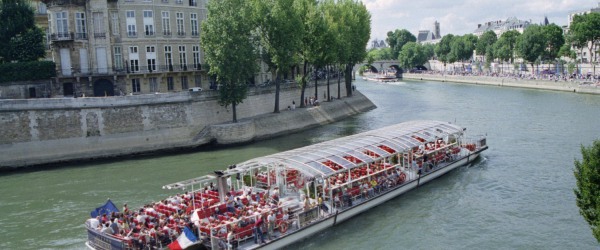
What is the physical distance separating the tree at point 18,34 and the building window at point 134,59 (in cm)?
895

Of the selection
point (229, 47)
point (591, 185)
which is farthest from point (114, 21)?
point (591, 185)

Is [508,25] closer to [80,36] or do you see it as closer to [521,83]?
[521,83]

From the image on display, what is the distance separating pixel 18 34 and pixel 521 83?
74636mm

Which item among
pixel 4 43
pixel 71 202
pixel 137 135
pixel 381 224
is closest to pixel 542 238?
pixel 381 224

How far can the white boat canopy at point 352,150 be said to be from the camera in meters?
23.4

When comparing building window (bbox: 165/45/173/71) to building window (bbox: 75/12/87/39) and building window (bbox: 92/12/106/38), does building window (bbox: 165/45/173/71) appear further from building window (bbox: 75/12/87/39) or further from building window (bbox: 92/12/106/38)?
building window (bbox: 75/12/87/39)

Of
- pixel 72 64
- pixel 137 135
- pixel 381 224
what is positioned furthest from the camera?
pixel 72 64

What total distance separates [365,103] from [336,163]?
43.4 meters

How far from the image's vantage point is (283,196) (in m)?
24.2

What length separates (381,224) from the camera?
23.5 metres

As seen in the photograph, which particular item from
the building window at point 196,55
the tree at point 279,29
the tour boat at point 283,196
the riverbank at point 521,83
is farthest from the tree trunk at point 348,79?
the tour boat at point 283,196

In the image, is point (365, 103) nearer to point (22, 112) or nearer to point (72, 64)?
point (72, 64)

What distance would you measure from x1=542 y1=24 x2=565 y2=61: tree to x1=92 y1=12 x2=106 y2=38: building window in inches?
3143

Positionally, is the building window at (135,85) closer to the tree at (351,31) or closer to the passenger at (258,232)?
the tree at (351,31)
